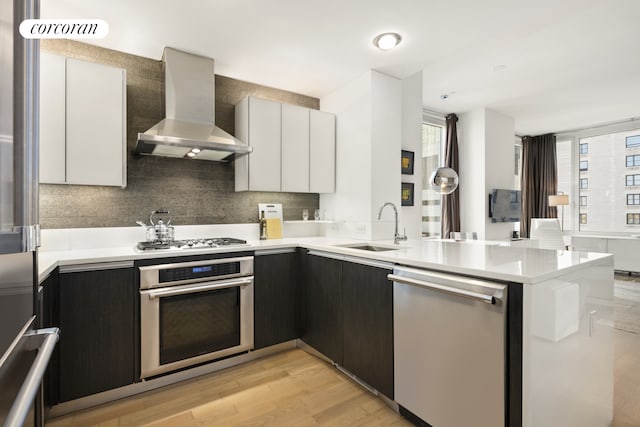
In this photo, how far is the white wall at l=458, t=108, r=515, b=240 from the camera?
518 centimetres

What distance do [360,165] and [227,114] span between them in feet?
4.59

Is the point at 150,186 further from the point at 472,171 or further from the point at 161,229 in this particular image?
the point at 472,171

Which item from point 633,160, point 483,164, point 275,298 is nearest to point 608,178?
Result: point 633,160

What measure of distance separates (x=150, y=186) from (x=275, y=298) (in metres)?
1.44

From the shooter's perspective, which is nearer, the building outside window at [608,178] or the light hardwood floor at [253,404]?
the light hardwood floor at [253,404]

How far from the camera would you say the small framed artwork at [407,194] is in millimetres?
3496

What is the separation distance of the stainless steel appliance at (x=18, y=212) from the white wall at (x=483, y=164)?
5540mm

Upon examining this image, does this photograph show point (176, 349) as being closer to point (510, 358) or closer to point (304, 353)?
point (304, 353)

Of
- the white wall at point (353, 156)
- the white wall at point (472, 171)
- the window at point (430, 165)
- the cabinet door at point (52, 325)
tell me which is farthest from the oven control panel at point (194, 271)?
the white wall at point (472, 171)

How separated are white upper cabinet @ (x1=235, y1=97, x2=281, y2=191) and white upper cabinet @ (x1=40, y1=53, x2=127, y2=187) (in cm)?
97

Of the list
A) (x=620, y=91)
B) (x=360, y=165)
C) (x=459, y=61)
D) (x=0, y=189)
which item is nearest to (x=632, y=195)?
(x=620, y=91)

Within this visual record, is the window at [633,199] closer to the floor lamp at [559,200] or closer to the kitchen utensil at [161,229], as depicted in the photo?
the floor lamp at [559,200]

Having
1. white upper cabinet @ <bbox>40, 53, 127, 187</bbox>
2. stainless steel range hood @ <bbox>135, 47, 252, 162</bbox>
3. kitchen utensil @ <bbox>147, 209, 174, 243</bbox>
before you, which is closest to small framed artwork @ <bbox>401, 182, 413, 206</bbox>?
stainless steel range hood @ <bbox>135, 47, 252, 162</bbox>

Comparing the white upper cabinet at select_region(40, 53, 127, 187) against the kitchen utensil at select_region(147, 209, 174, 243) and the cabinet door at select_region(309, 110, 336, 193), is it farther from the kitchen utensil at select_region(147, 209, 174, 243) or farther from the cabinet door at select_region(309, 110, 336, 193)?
the cabinet door at select_region(309, 110, 336, 193)
